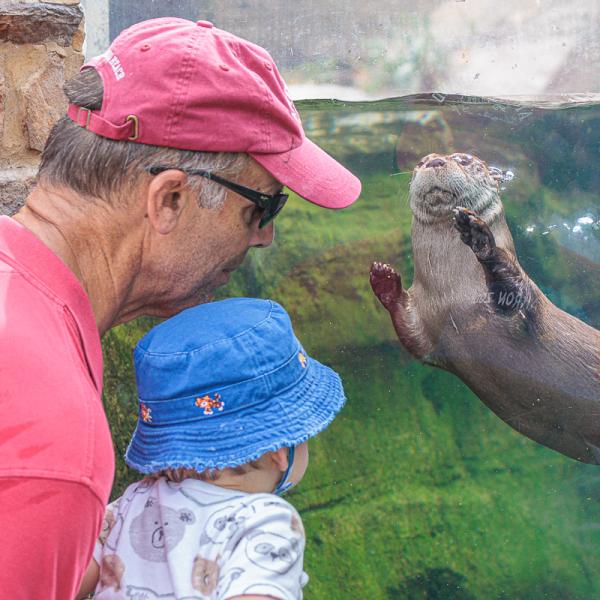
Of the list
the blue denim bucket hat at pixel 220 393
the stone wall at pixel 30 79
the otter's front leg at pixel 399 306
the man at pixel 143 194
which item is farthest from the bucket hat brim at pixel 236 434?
the stone wall at pixel 30 79

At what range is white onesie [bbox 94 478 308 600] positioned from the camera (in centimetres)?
157

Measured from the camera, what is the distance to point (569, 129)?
2.35 m

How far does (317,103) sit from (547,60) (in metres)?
0.80

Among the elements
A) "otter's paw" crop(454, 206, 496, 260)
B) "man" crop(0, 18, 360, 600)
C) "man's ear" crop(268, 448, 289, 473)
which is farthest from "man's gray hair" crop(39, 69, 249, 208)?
→ "otter's paw" crop(454, 206, 496, 260)

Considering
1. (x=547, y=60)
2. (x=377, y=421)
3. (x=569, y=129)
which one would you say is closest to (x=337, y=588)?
(x=377, y=421)

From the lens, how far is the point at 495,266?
7.70ft

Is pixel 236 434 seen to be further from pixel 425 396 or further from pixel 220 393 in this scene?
pixel 425 396

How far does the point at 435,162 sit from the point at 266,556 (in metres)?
1.29

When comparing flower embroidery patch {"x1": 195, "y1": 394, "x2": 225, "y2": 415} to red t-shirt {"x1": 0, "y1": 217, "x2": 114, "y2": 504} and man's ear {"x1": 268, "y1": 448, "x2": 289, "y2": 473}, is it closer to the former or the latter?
man's ear {"x1": 268, "y1": 448, "x2": 289, "y2": 473}

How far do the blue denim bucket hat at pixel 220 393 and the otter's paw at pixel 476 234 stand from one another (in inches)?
29.0

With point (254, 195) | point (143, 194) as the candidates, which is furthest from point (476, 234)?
point (143, 194)

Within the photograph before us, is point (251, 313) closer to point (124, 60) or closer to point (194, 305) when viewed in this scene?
point (194, 305)

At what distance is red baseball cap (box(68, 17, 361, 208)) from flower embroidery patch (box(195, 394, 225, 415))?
470 mm

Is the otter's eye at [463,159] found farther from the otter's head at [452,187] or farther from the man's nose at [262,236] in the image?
the man's nose at [262,236]
